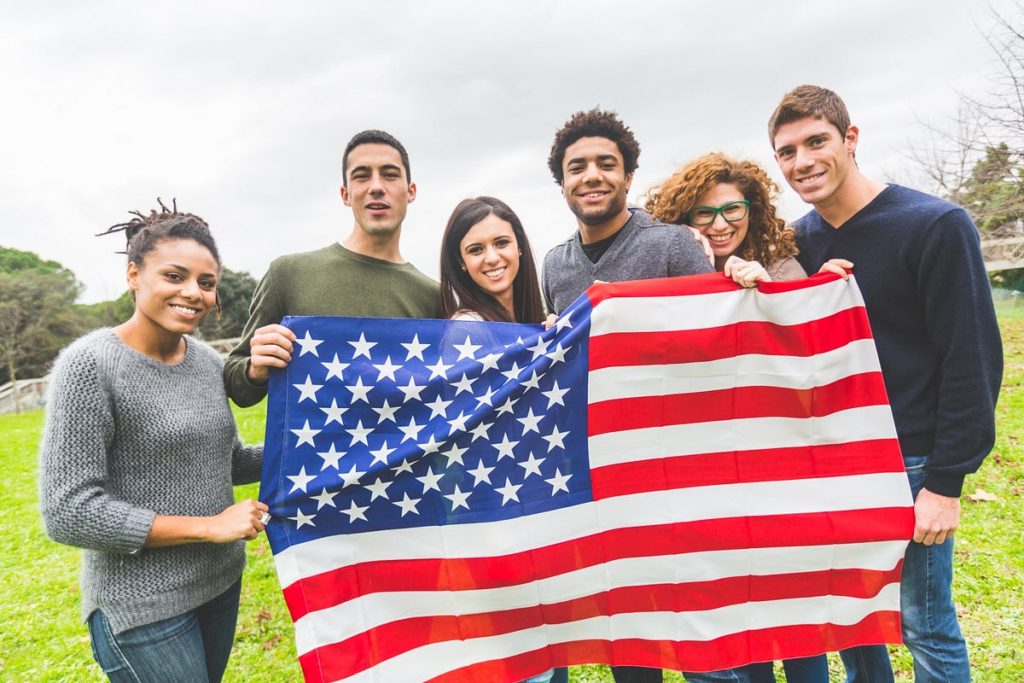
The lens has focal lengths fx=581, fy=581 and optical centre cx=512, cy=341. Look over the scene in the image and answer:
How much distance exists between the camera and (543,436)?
9.59ft

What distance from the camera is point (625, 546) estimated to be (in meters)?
2.91

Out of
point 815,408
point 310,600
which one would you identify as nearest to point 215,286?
point 310,600

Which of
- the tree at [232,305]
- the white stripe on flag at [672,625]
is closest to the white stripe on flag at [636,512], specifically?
the white stripe on flag at [672,625]

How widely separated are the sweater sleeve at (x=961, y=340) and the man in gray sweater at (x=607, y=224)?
1031 millimetres

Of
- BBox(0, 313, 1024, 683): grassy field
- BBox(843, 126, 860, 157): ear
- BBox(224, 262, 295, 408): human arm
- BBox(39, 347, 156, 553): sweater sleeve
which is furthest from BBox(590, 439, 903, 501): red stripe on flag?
BBox(0, 313, 1024, 683): grassy field

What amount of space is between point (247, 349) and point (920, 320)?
337cm

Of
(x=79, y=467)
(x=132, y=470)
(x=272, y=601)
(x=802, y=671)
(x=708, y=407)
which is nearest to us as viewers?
(x=79, y=467)

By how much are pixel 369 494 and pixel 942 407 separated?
275cm

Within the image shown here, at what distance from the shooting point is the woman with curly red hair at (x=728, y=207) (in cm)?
332

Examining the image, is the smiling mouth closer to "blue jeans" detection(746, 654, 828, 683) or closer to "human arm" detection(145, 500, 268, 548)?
"blue jeans" detection(746, 654, 828, 683)

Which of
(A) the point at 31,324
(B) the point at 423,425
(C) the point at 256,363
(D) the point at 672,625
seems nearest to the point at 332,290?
(C) the point at 256,363

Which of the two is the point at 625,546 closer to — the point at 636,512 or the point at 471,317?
the point at 636,512

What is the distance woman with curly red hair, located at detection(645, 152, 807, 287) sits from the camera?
3.32 metres

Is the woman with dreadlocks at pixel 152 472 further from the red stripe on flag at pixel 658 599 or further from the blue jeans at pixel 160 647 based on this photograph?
the red stripe on flag at pixel 658 599
